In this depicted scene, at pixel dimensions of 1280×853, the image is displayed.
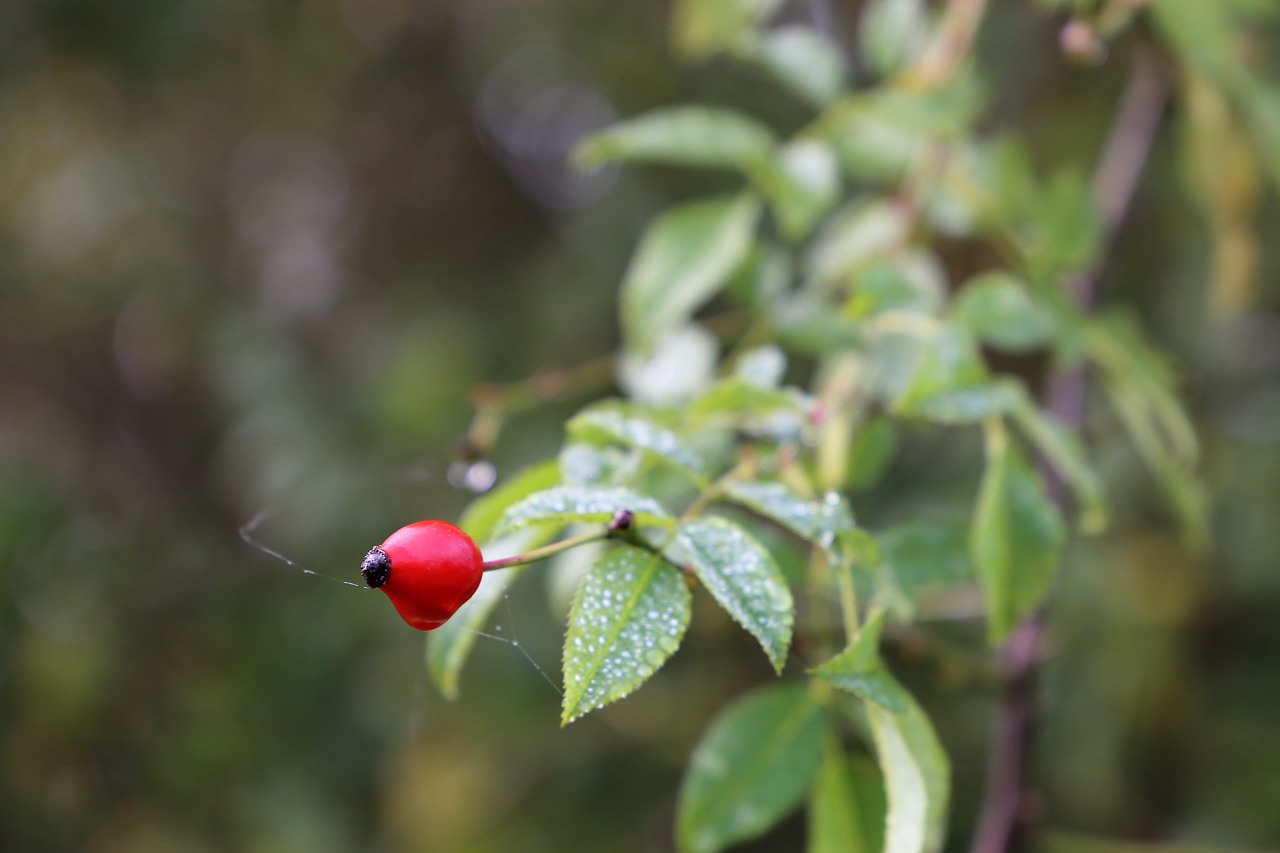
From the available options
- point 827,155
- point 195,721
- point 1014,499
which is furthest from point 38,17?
point 1014,499

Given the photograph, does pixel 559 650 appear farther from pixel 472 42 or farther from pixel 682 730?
pixel 472 42

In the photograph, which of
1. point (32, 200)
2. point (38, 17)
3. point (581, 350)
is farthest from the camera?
point (32, 200)

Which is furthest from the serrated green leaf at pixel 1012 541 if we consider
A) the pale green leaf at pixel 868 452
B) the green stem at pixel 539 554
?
the green stem at pixel 539 554

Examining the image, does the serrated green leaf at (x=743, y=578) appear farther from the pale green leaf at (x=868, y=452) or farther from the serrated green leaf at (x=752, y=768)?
the pale green leaf at (x=868, y=452)

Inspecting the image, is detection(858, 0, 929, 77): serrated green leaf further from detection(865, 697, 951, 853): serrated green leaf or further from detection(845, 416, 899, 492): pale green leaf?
detection(865, 697, 951, 853): serrated green leaf

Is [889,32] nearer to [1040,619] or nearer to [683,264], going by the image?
[683,264]

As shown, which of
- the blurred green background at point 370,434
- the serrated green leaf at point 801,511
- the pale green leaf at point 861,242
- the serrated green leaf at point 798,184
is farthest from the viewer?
the blurred green background at point 370,434
